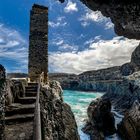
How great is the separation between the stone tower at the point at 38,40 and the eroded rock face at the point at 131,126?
691 centimetres

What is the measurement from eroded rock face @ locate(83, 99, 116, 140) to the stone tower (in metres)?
8.08

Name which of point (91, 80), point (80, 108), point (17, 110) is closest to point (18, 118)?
point (17, 110)

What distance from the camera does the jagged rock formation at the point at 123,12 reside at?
841 centimetres

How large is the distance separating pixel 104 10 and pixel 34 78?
8435 millimetres

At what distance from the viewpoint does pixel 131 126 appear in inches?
775

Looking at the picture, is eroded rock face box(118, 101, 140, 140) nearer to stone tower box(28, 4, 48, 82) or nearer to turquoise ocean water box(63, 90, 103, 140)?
turquoise ocean water box(63, 90, 103, 140)

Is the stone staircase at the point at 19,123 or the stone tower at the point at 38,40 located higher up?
the stone tower at the point at 38,40

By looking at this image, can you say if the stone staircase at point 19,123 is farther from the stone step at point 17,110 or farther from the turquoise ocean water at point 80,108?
the turquoise ocean water at point 80,108

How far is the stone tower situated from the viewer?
56.1 feet

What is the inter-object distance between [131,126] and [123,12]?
40.7 feet

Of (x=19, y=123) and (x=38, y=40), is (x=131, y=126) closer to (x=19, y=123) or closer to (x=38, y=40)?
(x=38, y=40)

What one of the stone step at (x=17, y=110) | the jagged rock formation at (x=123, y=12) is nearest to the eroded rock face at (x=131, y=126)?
the jagged rock formation at (x=123, y=12)

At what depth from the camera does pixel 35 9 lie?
56.7 ft

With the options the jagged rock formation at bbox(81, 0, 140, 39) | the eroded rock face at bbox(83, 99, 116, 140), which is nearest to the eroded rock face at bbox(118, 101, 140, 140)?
the eroded rock face at bbox(83, 99, 116, 140)
